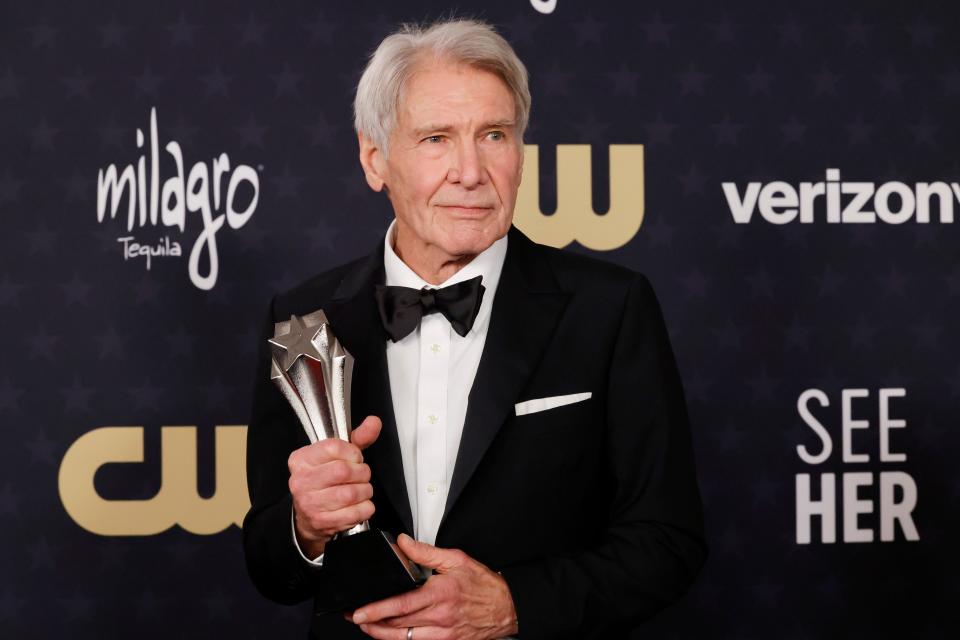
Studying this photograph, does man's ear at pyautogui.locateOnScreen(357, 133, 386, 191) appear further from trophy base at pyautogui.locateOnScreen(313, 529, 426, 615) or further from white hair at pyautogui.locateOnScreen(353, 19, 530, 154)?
trophy base at pyautogui.locateOnScreen(313, 529, 426, 615)

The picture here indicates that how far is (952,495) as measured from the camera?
2748 millimetres

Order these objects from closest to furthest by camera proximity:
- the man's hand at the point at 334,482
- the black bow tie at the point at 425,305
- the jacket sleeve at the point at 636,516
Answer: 1. the man's hand at the point at 334,482
2. the jacket sleeve at the point at 636,516
3. the black bow tie at the point at 425,305

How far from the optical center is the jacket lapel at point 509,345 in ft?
4.45

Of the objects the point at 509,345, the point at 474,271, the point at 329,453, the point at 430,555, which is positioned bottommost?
the point at 430,555

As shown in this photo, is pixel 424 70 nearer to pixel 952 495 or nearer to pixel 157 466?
pixel 157 466

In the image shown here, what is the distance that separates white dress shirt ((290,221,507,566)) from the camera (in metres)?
1.42

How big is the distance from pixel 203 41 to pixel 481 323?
1.56 metres

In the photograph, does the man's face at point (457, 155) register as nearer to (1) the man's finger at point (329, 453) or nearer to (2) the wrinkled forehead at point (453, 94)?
(2) the wrinkled forehead at point (453, 94)

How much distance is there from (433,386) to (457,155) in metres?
0.32

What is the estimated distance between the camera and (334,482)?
118 centimetres

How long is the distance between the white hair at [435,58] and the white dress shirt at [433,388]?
0.21 metres

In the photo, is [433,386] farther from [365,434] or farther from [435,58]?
[435,58]

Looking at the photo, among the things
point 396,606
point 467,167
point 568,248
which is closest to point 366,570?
point 396,606

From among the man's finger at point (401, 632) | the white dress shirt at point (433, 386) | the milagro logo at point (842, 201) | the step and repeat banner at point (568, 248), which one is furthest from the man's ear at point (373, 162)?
the milagro logo at point (842, 201)
